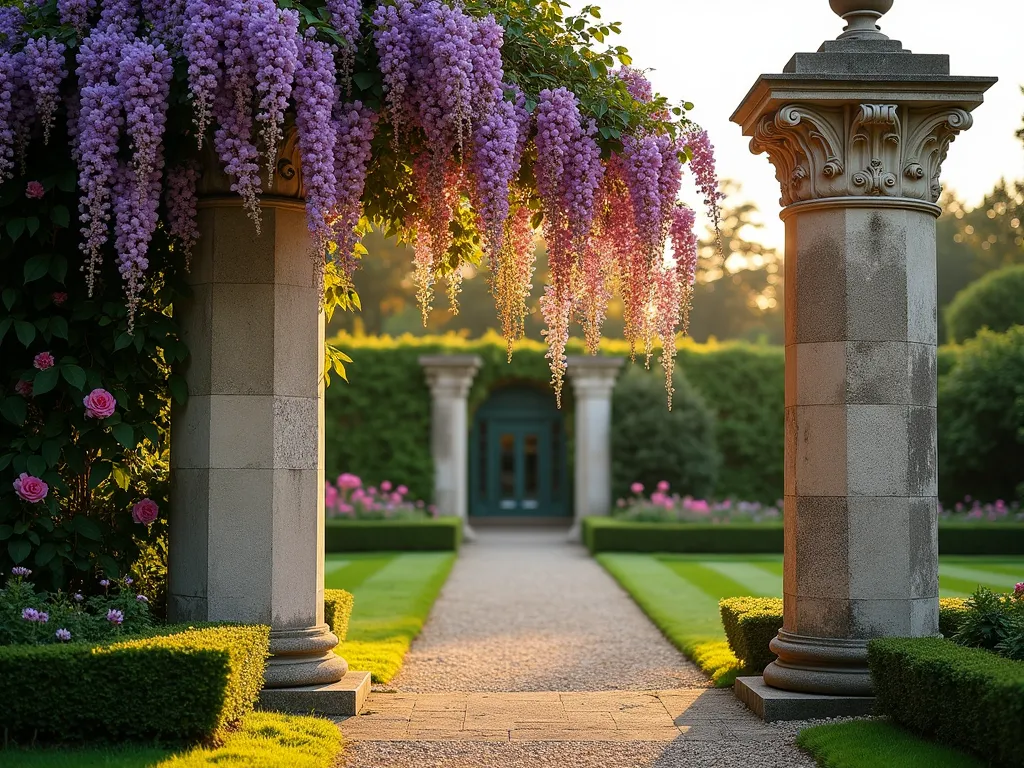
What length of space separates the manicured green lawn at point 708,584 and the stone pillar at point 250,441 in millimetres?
2763

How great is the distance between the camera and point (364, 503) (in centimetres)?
1861

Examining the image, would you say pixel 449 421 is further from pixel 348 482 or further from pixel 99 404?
pixel 99 404

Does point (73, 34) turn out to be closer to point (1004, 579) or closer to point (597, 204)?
point (597, 204)

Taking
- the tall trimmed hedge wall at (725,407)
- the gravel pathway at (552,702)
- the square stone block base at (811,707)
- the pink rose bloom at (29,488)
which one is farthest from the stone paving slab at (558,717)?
the tall trimmed hedge wall at (725,407)

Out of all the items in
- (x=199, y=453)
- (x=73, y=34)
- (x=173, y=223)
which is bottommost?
(x=199, y=453)

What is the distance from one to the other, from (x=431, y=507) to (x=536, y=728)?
14.0 metres

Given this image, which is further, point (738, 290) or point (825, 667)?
point (738, 290)

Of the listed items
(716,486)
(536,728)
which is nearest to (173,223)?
(536,728)

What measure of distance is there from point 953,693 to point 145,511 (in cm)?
387

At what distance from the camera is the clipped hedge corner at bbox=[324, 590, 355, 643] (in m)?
7.25

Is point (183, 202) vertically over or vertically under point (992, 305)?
under

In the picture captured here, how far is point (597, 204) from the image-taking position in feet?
20.2

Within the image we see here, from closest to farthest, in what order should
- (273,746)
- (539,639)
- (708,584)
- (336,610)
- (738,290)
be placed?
(273,746) < (336,610) < (539,639) < (708,584) < (738,290)

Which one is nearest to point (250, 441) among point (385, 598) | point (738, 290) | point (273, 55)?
point (273, 55)
